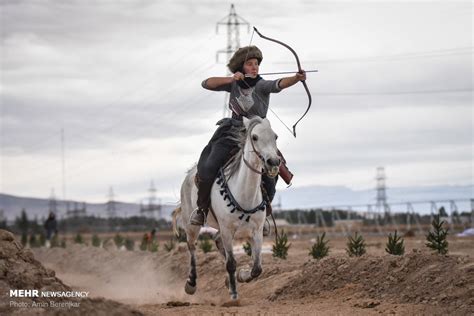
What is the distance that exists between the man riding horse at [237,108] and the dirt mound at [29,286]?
9.68ft

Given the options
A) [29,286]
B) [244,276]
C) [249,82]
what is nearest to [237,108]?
[249,82]

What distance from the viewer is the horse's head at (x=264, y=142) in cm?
1166

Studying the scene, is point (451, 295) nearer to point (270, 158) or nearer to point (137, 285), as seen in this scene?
point (270, 158)

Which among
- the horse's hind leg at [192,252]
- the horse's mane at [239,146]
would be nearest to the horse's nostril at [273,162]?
the horse's mane at [239,146]

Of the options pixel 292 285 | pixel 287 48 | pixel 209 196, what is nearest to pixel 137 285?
pixel 292 285

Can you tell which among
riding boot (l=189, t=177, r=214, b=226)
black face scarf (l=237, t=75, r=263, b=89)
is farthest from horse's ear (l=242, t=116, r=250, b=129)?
riding boot (l=189, t=177, r=214, b=226)

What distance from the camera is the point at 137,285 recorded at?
23.9 metres

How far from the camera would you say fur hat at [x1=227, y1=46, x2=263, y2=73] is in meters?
13.6

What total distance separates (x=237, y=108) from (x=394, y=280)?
385cm

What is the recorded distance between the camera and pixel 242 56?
13.7m

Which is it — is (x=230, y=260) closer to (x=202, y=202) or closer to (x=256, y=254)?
(x=256, y=254)

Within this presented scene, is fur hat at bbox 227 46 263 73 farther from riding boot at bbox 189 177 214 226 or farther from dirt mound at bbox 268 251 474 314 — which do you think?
dirt mound at bbox 268 251 474 314

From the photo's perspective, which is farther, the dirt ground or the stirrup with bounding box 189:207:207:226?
the stirrup with bounding box 189:207:207:226

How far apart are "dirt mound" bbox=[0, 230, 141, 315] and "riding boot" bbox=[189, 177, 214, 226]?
2.70 m
